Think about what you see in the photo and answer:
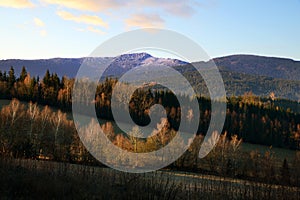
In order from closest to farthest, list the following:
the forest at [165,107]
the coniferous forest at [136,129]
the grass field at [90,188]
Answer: the grass field at [90,188] → the coniferous forest at [136,129] → the forest at [165,107]

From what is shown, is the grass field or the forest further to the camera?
the forest

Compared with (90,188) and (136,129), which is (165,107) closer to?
(136,129)

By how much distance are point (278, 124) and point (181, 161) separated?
56.5m

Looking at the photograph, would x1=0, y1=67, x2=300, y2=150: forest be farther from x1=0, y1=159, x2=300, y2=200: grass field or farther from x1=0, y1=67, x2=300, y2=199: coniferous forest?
x1=0, y1=159, x2=300, y2=200: grass field

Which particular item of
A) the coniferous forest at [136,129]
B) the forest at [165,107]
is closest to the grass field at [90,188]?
the coniferous forest at [136,129]

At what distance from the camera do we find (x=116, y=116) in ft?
310

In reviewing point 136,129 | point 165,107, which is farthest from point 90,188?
point 165,107

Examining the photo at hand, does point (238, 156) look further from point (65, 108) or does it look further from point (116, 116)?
point (65, 108)

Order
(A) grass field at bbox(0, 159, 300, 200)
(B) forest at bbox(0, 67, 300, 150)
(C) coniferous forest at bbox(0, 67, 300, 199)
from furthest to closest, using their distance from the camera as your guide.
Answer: (B) forest at bbox(0, 67, 300, 150) < (C) coniferous forest at bbox(0, 67, 300, 199) < (A) grass field at bbox(0, 159, 300, 200)

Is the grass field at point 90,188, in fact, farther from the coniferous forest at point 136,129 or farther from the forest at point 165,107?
the forest at point 165,107

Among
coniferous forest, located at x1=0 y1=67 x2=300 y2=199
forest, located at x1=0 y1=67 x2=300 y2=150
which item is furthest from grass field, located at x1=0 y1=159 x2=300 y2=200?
forest, located at x1=0 y1=67 x2=300 y2=150

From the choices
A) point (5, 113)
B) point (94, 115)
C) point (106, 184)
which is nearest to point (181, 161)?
point (5, 113)

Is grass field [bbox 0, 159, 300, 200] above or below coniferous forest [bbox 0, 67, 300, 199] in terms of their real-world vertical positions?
above

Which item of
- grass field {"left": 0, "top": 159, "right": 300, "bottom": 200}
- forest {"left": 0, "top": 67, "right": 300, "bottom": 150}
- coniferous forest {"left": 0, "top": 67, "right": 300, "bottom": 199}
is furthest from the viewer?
forest {"left": 0, "top": 67, "right": 300, "bottom": 150}
